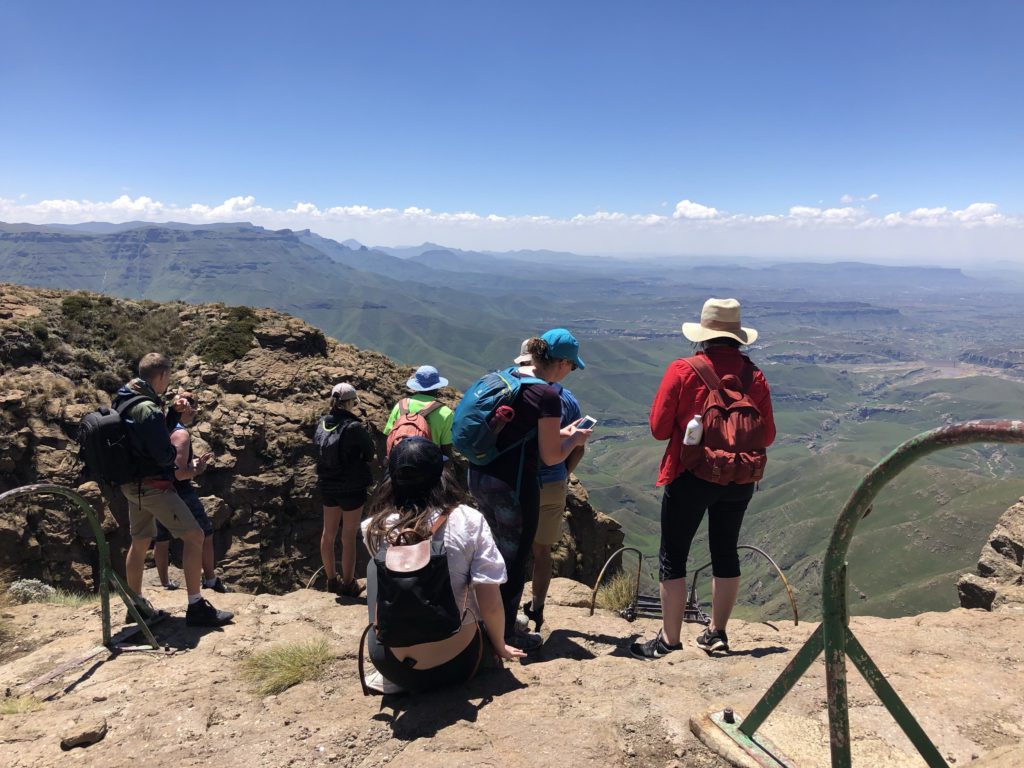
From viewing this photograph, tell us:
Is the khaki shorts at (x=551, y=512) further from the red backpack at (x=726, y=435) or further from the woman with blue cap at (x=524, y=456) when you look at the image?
the red backpack at (x=726, y=435)

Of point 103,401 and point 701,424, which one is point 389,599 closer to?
point 701,424

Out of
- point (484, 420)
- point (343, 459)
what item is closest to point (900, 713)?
point (484, 420)

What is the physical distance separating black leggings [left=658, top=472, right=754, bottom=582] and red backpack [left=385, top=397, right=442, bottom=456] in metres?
2.21

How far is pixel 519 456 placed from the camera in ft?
14.0

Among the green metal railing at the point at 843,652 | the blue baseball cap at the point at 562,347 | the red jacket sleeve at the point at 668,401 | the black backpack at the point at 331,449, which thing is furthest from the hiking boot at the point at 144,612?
the green metal railing at the point at 843,652

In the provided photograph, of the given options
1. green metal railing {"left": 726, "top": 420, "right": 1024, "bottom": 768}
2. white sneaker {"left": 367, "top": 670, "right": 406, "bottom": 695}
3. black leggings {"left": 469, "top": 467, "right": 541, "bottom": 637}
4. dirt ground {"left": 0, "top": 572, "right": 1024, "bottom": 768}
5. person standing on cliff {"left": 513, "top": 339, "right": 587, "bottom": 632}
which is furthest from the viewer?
person standing on cliff {"left": 513, "top": 339, "right": 587, "bottom": 632}

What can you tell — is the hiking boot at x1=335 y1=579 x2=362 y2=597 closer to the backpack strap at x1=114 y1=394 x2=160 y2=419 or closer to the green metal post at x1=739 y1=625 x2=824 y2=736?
the backpack strap at x1=114 y1=394 x2=160 y2=419

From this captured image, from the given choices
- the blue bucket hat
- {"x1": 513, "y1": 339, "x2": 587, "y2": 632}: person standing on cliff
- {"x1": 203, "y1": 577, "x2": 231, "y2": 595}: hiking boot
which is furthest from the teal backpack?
{"x1": 203, "y1": 577, "x2": 231, "y2": 595}: hiking boot

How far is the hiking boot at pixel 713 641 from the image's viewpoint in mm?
4676

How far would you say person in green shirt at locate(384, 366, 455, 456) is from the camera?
206 inches

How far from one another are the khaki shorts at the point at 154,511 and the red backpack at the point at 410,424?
2080 millimetres

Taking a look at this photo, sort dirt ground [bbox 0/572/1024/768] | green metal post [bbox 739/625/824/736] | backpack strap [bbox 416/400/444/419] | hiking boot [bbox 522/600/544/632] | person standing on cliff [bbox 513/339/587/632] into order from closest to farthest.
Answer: green metal post [bbox 739/625/824/736] → dirt ground [bbox 0/572/1024/768] → person standing on cliff [bbox 513/339/587/632] → backpack strap [bbox 416/400/444/419] → hiking boot [bbox 522/600/544/632]

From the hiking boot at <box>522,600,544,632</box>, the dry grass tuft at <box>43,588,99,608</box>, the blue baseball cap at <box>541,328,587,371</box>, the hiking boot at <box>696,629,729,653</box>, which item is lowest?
the dry grass tuft at <box>43,588,99,608</box>

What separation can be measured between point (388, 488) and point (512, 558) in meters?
1.40
